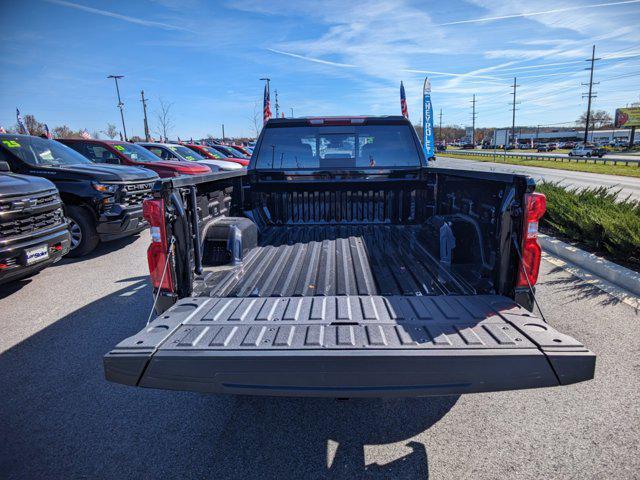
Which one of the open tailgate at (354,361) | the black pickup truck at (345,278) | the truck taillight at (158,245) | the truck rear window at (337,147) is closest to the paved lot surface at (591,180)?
the truck rear window at (337,147)

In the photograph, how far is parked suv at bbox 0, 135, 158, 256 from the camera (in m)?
6.70

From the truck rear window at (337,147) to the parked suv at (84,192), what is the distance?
3495 millimetres

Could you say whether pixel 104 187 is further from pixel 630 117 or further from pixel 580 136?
pixel 580 136

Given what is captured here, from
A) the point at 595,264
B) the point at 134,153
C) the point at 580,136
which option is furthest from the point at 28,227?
the point at 580,136

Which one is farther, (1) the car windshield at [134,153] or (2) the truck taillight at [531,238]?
(1) the car windshield at [134,153]

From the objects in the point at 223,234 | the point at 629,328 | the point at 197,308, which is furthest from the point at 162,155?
the point at 629,328

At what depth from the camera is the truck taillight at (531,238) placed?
242 centimetres

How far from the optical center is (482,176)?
9.25 ft

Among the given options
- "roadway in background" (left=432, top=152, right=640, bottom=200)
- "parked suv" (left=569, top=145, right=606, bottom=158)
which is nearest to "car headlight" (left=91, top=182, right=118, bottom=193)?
"roadway in background" (left=432, top=152, right=640, bottom=200)

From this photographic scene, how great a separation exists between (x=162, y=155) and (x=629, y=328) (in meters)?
13.7

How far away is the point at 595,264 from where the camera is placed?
5680mm

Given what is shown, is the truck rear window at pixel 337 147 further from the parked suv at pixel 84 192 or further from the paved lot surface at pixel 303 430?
the parked suv at pixel 84 192

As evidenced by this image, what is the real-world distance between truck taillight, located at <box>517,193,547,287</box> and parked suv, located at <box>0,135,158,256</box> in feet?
21.4

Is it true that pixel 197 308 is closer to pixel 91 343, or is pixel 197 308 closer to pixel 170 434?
pixel 170 434
